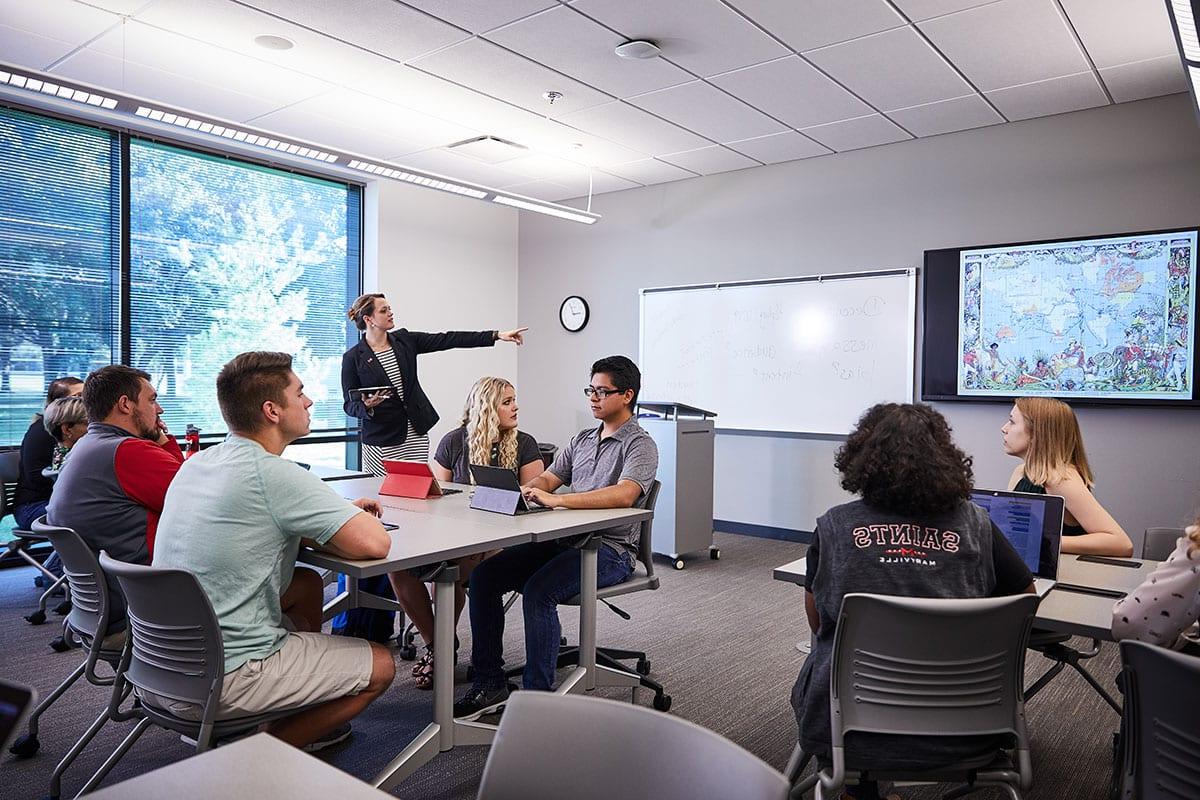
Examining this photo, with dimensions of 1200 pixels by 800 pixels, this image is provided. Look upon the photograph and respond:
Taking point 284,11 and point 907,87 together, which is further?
point 907,87

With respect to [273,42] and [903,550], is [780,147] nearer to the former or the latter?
[273,42]

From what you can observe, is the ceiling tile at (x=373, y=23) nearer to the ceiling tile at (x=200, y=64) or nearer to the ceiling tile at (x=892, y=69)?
the ceiling tile at (x=200, y=64)

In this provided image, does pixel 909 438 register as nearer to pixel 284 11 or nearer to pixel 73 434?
pixel 284 11

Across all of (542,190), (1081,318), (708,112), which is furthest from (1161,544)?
(542,190)

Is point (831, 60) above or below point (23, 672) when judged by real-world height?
above

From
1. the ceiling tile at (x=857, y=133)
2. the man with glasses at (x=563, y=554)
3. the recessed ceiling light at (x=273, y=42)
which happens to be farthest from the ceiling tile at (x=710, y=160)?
the man with glasses at (x=563, y=554)

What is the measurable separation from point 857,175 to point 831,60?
1.65m

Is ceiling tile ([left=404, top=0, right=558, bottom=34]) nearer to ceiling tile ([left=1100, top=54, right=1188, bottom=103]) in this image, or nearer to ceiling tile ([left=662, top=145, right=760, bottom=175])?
ceiling tile ([left=662, top=145, right=760, bottom=175])

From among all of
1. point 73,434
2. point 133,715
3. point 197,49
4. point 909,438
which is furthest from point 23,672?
point 909,438

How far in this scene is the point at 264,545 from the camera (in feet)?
6.31

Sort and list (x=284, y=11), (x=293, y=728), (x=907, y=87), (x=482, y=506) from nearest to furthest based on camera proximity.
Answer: (x=293, y=728) < (x=482, y=506) < (x=284, y=11) < (x=907, y=87)

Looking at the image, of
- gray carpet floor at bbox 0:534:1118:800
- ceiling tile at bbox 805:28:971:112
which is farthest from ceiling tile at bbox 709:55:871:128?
gray carpet floor at bbox 0:534:1118:800

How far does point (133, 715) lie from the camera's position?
81.4 inches

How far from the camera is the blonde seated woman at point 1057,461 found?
102 inches
